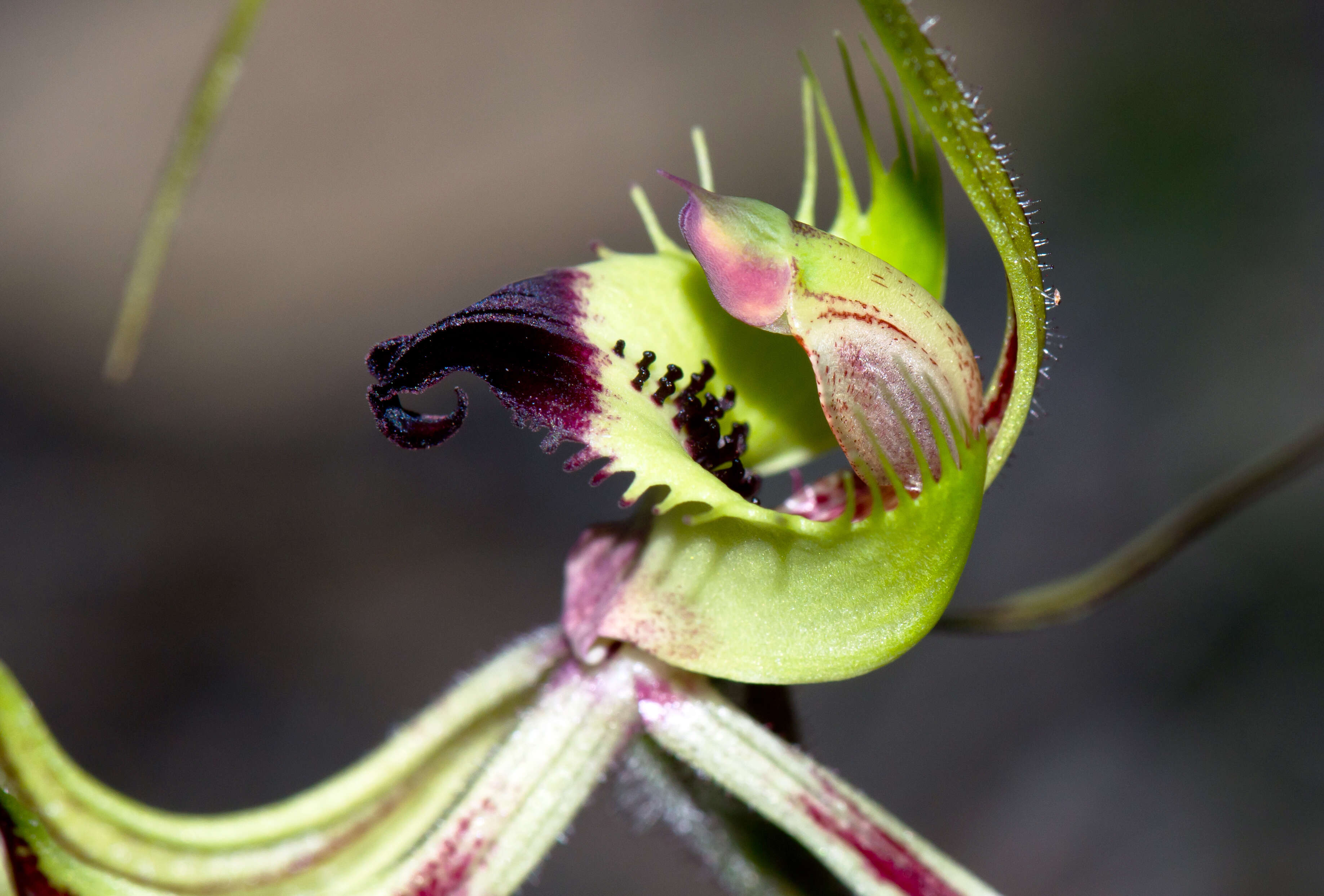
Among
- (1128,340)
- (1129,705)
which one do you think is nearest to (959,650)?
(1129,705)

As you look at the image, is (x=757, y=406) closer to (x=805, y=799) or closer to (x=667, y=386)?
(x=667, y=386)

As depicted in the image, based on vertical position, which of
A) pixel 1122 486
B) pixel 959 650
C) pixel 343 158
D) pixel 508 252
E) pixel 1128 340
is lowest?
pixel 959 650

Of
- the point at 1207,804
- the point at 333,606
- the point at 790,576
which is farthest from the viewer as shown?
the point at 333,606

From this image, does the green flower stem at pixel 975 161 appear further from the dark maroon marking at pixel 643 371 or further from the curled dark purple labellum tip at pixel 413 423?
the curled dark purple labellum tip at pixel 413 423

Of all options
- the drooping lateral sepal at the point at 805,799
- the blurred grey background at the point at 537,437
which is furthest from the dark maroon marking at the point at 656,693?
the blurred grey background at the point at 537,437

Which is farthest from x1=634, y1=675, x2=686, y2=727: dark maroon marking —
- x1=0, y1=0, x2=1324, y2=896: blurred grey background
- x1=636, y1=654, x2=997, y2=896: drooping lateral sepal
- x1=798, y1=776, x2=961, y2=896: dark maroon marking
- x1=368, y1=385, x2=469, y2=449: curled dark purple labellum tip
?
x1=0, y1=0, x2=1324, y2=896: blurred grey background

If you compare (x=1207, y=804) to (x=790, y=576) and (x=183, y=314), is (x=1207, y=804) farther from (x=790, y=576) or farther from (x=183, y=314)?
(x=183, y=314)

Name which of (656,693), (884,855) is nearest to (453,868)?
(656,693)
